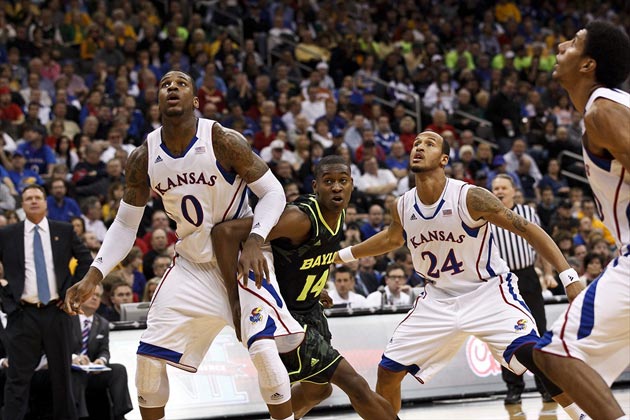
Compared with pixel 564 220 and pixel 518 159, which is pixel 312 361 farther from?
pixel 518 159

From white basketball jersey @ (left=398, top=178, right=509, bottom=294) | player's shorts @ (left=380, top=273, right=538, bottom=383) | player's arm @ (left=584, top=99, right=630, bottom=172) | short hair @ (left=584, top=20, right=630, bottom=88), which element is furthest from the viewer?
white basketball jersey @ (left=398, top=178, right=509, bottom=294)

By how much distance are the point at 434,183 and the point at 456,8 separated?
55.1ft

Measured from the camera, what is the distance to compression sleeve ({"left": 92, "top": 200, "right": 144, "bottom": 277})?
6.38m

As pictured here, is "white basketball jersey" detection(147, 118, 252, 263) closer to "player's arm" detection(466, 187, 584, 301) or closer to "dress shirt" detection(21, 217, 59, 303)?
"player's arm" detection(466, 187, 584, 301)

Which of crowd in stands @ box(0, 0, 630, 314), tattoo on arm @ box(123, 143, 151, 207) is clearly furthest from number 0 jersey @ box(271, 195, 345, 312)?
crowd in stands @ box(0, 0, 630, 314)

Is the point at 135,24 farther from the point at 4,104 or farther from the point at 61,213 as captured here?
the point at 61,213

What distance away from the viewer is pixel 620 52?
4539 mm

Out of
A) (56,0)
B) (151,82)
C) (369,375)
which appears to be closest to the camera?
(369,375)

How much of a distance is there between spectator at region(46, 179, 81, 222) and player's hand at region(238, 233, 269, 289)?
6977 millimetres

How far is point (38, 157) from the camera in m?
13.5

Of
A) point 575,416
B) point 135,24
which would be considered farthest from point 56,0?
point 575,416

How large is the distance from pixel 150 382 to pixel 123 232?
39.7 inches

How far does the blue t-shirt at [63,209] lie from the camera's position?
40.6 ft

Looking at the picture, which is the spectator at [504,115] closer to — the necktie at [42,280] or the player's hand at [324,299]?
the necktie at [42,280]
